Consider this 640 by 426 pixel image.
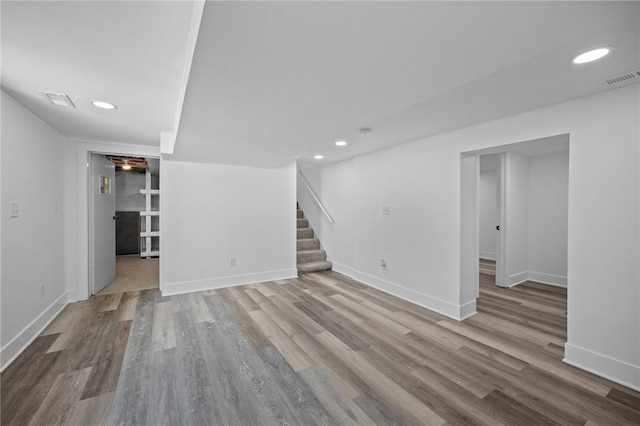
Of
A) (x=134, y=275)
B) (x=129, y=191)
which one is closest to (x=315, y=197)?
(x=134, y=275)

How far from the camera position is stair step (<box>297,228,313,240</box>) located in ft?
19.0

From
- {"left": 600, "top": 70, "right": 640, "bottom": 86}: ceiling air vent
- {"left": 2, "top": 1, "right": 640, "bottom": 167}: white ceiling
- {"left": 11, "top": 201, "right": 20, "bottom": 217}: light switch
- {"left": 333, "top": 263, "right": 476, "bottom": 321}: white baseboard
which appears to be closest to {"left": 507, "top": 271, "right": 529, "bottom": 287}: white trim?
{"left": 333, "top": 263, "right": 476, "bottom": 321}: white baseboard

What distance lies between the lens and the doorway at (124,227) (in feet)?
12.5

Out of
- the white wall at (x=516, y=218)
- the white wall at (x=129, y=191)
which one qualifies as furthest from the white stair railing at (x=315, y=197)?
the white wall at (x=129, y=191)

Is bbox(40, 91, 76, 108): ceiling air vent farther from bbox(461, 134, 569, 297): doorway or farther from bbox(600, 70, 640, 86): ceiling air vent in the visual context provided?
bbox(461, 134, 569, 297): doorway

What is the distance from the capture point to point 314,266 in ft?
16.7

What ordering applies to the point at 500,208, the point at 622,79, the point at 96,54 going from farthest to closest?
the point at 500,208 < the point at 622,79 < the point at 96,54

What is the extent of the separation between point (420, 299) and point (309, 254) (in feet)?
8.09

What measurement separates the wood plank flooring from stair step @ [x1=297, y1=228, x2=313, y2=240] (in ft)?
8.49

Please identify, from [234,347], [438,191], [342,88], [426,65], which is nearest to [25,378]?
[234,347]

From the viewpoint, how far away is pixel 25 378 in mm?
1928

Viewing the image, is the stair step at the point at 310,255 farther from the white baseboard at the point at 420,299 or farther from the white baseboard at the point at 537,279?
the white baseboard at the point at 537,279

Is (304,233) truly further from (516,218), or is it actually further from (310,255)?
(516,218)

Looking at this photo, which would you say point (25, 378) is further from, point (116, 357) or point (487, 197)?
point (487, 197)
